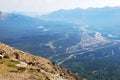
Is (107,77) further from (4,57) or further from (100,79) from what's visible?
(4,57)

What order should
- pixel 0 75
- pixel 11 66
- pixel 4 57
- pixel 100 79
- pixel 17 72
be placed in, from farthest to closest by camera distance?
1. pixel 100 79
2. pixel 4 57
3. pixel 11 66
4. pixel 17 72
5. pixel 0 75

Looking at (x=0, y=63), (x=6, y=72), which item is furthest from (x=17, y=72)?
(x=0, y=63)

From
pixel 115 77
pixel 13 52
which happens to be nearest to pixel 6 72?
pixel 13 52

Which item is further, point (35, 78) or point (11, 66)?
point (11, 66)

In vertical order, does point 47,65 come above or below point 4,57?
below

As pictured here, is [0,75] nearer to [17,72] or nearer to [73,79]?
[17,72]

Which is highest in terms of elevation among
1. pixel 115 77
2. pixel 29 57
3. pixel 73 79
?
pixel 29 57

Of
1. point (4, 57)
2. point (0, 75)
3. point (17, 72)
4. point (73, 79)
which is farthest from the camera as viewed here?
point (73, 79)

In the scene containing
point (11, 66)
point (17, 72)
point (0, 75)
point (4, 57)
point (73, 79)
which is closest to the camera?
point (0, 75)

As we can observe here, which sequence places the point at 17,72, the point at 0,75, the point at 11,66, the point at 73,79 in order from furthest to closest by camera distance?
the point at 73,79 → the point at 11,66 → the point at 17,72 → the point at 0,75
